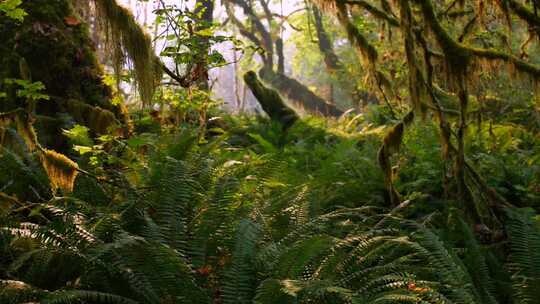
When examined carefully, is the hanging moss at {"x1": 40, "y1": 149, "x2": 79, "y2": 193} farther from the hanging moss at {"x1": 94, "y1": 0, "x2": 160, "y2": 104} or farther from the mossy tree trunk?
the mossy tree trunk

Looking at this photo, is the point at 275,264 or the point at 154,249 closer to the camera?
the point at 154,249

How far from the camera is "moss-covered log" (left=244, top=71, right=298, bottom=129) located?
10047 mm

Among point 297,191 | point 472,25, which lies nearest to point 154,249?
point 297,191

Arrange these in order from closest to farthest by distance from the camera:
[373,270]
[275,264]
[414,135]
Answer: [275,264]
[373,270]
[414,135]

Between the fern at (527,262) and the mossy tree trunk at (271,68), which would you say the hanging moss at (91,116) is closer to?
the fern at (527,262)

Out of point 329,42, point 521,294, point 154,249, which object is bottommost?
point 521,294

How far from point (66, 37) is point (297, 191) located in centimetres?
293

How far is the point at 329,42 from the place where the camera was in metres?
22.5

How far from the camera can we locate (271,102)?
1022cm

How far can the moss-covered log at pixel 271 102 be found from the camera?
1005cm

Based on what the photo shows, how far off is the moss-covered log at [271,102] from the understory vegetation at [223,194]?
2.63 metres

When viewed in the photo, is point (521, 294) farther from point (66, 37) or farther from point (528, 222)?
point (66, 37)

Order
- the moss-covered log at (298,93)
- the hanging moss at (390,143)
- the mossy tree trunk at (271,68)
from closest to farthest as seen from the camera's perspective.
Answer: the hanging moss at (390,143), the moss-covered log at (298,93), the mossy tree trunk at (271,68)

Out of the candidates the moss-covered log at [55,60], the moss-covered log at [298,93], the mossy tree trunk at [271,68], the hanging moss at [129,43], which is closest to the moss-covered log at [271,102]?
the moss-covered log at [55,60]
